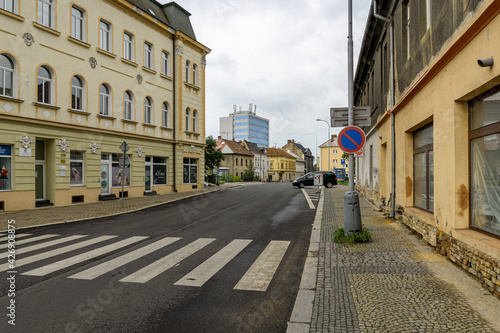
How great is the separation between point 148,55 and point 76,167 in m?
9.54

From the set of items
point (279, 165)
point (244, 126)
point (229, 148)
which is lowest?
point (279, 165)

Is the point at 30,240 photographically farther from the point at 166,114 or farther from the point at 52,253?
the point at 166,114

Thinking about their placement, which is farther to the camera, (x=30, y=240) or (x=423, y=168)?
(x=423, y=168)

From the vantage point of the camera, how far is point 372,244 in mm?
7234

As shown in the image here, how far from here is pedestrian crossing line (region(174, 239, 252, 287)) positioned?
5.18 meters

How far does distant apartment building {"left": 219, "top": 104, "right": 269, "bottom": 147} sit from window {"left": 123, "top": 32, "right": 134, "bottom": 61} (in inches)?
4449

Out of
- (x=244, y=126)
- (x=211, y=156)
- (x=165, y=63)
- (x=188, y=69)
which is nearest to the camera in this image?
(x=165, y=63)

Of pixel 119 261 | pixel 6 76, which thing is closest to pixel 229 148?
pixel 6 76

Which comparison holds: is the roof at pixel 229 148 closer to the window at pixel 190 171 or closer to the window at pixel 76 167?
the window at pixel 190 171

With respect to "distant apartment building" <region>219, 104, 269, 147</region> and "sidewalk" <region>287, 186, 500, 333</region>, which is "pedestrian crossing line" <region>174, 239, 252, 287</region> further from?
"distant apartment building" <region>219, 104, 269, 147</region>

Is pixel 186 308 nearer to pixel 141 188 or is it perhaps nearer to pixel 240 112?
pixel 141 188

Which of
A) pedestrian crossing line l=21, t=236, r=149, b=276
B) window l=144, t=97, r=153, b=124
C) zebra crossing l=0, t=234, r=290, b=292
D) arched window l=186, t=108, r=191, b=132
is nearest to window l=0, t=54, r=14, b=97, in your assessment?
zebra crossing l=0, t=234, r=290, b=292

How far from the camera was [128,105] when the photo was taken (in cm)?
2125

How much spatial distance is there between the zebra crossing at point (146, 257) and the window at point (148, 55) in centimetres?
1627
